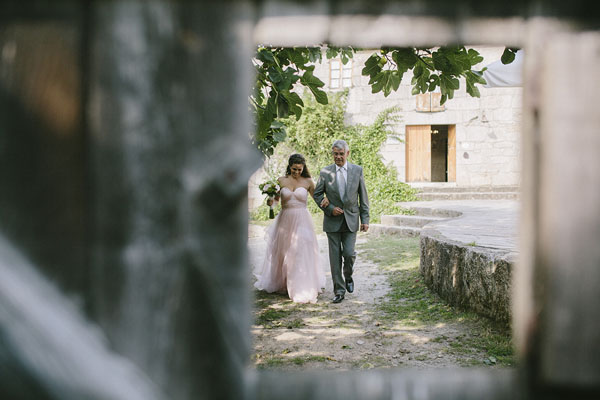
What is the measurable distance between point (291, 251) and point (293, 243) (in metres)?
0.14

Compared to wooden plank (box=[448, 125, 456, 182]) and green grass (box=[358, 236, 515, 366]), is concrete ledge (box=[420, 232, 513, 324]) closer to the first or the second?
green grass (box=[358, 236, 515, 366])

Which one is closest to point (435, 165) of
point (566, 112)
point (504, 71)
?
point (504, 71)

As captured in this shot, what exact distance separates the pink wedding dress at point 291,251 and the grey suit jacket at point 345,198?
16.5 inches

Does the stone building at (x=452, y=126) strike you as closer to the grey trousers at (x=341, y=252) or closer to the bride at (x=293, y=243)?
the bride at (x=293, y=243)

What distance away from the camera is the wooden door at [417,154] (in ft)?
49.2

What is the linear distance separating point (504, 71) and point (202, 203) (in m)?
7.17

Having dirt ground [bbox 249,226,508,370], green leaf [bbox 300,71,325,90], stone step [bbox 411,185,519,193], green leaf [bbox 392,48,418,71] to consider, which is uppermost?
green leaf [bbox 392,48,418,71]

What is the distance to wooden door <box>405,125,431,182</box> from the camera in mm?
15008

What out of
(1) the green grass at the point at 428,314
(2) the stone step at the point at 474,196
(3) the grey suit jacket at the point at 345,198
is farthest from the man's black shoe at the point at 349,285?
(2) the stone step at the point at 474,196

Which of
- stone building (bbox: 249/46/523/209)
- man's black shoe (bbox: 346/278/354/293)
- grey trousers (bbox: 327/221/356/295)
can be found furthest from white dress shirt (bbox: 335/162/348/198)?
stone building (bbox: 249/46/523/209)

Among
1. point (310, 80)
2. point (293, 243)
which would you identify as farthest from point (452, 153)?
point (310, 80)

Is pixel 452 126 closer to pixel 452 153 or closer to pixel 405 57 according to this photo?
pixel 452 153

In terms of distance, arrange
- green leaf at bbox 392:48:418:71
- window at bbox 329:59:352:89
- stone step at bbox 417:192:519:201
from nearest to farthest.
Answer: green leaf at bbox 392:48:418:71
stone step at bbox 417:192:519:201
window at bbox 329:59:352:89

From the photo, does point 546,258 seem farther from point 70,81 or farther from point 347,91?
point 347,91
